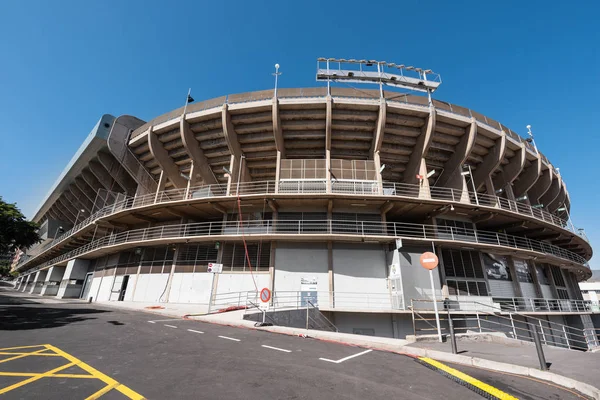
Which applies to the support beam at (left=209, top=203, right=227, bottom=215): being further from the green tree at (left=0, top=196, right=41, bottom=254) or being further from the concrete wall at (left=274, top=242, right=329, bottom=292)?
the green tree at (left=0, top=196, right=41, bottom=254)

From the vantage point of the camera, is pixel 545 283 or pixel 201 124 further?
pixel 545 283

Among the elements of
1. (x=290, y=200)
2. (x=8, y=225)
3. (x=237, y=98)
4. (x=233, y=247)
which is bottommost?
(x=233, y=247)

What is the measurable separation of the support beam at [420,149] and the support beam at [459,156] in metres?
3.33

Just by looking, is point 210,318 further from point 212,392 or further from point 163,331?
point 212,392

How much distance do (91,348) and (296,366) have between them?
196 inches

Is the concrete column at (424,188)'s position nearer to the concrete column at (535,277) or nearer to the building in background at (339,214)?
the building in background at (339,214)

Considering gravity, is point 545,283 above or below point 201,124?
below

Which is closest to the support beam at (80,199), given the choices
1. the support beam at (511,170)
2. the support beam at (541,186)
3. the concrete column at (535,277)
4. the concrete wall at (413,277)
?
the concrete wall at (413,277)

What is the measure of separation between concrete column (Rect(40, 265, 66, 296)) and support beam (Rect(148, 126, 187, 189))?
23.9 meters

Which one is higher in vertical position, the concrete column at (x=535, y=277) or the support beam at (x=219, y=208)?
the support beam at (x=219, y=208)

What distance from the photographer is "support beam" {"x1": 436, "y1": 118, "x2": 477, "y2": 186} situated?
20.1 metres

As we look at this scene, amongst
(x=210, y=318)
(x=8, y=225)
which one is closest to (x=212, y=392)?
(x=210, y=318)

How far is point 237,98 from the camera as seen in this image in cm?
2045

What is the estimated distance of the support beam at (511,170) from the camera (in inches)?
880
